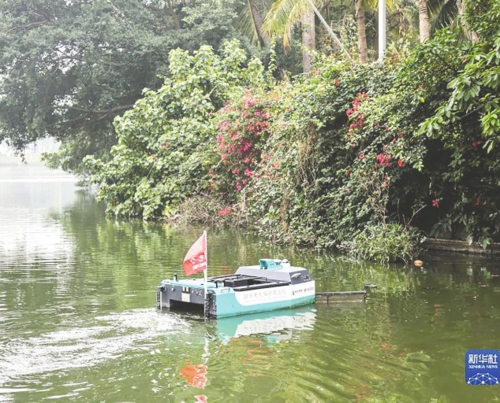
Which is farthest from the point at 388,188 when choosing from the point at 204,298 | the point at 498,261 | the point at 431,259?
the point at 204,298

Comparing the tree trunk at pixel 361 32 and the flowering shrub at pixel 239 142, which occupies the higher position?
the tree trunk at pixel 361 32

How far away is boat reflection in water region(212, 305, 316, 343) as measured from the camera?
8.61 metres

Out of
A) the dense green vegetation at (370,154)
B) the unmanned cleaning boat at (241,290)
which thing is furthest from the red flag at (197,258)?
the dense green vegetation at (370,154)

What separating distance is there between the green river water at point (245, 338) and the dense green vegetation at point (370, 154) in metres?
1.31

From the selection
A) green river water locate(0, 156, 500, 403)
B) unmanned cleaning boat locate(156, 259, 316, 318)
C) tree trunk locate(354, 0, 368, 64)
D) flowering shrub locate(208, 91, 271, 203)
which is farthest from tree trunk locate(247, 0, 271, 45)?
unmanned cleaning boat locate(156, 259, 316, 318)

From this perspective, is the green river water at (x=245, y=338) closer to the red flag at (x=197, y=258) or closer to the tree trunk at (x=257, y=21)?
the red flag at (x=197, y=258)

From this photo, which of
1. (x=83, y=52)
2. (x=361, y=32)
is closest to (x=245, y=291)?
(x=361, y=32)

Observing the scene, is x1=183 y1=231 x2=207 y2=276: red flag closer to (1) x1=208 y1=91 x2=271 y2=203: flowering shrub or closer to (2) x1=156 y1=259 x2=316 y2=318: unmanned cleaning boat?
(2) x1=156 y1=259 x2=316 y2=318: unmanned cleaning boat

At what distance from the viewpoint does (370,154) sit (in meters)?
14.9

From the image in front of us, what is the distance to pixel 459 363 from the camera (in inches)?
291

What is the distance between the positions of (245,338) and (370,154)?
294 inches

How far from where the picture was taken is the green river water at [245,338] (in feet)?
21.6

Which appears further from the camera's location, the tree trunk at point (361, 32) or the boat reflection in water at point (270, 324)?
the tree trunk at point (361, 32)

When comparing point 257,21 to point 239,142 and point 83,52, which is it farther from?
point 239,142
